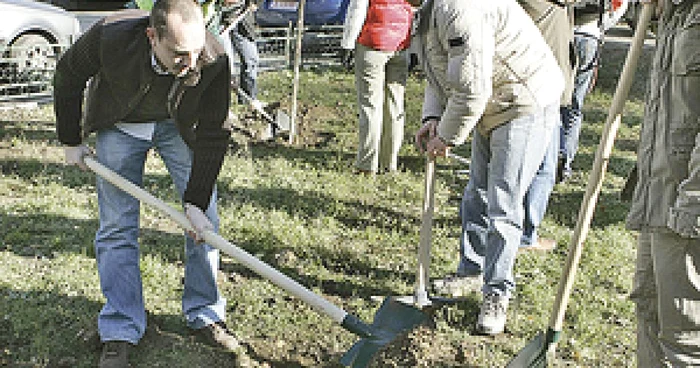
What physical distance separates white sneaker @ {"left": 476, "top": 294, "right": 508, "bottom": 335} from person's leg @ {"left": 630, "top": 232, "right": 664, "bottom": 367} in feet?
3.43

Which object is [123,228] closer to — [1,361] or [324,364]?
[1,361]

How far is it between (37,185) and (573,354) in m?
4.13

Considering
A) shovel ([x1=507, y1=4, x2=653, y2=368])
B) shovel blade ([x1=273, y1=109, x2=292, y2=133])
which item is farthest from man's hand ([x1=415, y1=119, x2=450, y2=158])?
shovel blade ([x1=273, y1=109, x2=292, y2=133])

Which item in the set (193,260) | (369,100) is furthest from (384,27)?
(193,260)

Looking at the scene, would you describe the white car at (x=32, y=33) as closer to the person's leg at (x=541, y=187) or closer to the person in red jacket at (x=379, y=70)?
the person in red jacket at (x=379, y=70)

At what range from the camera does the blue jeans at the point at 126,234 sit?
3.38 metres

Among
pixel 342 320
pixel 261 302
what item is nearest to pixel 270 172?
pixel 261 302

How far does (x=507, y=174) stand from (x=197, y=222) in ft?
5.12

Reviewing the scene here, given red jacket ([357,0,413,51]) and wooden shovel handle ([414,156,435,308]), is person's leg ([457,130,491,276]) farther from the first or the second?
red jacket ([357,0,413,51])

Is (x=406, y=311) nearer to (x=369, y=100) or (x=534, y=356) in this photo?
(x=534, y=356)

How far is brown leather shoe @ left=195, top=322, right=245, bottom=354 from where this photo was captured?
12.0ft

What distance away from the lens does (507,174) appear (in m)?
3.68

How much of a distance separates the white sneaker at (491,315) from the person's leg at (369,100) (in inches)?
101

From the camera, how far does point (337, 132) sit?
7.55 m
